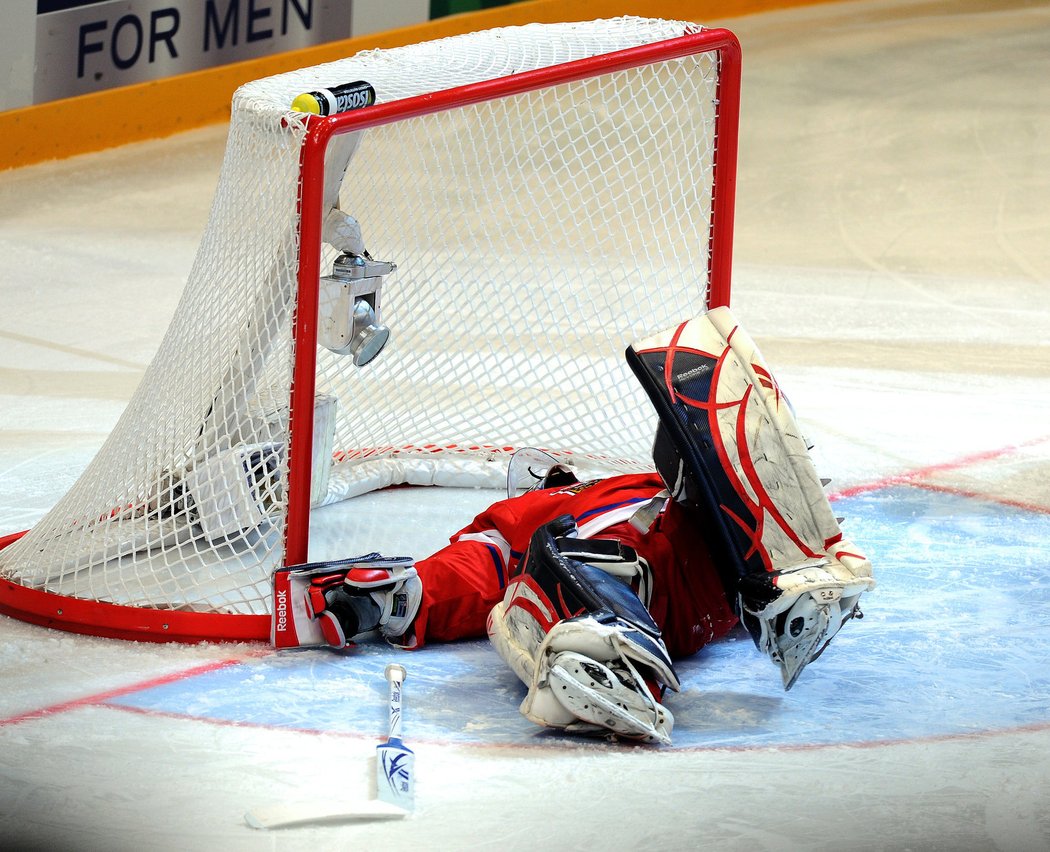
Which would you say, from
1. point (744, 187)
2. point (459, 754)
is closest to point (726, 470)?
point (459, 754)

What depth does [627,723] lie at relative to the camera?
2.33 metres

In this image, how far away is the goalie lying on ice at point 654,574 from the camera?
7.78 feet

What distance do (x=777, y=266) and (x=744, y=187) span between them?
37.6 inches

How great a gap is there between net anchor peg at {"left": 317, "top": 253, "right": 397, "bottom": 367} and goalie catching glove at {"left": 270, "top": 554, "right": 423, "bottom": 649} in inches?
17.1

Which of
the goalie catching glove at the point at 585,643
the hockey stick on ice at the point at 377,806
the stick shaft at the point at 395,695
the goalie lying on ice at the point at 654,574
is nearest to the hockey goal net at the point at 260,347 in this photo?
the goalie lying on ice at the point at 654,574

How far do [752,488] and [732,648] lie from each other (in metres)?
0.39

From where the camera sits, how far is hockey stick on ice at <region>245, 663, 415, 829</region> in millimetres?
2113

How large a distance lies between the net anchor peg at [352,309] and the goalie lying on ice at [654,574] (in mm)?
424

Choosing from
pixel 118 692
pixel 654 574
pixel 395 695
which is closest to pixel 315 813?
pixel 395 695

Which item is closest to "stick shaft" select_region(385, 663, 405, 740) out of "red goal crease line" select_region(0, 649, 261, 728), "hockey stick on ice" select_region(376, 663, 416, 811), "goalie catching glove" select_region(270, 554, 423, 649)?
"hockey stick on ice" select_region(376, 663, 416, 811)

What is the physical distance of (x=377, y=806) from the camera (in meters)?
2.15

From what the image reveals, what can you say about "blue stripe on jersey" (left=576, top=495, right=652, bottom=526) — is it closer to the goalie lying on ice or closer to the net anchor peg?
the goalie lying on ice

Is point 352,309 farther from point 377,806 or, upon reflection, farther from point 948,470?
point 948,470

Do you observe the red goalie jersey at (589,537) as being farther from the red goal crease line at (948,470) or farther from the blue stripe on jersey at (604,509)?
the red goal crease line at (948,470)
